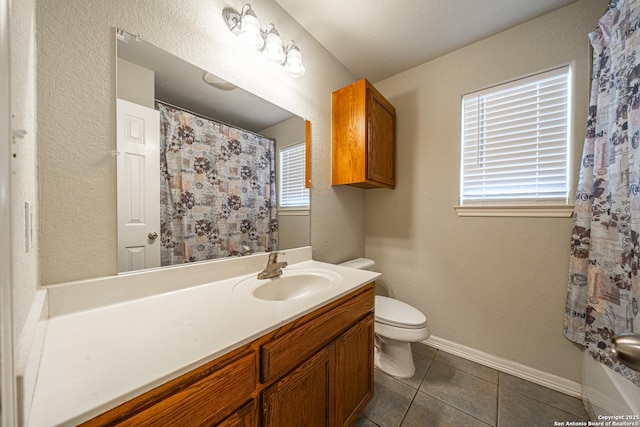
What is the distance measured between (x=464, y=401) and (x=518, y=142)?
5.42 feet

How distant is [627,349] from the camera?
0.40 m

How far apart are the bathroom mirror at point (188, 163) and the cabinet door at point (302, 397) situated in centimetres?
63

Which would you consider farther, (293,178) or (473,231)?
(473,231)

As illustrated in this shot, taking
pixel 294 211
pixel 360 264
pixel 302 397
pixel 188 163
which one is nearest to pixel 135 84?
pixel 188 163

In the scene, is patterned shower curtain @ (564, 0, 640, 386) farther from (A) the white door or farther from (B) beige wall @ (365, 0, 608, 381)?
Answer: (A) the white door

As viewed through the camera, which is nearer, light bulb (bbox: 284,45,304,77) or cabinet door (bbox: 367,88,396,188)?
light bulb (bbox: 284,45,304,77)

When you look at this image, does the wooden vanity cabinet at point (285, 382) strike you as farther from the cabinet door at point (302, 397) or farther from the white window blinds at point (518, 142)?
the white window blinds at point (518, 142)

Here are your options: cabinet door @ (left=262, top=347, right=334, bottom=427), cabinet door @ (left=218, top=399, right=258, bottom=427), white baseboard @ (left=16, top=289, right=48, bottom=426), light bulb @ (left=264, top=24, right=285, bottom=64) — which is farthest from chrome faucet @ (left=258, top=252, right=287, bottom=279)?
light bulb @ (left=264, top=24, right=285, bottom=64)

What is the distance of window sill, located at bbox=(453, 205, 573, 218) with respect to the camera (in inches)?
54.1

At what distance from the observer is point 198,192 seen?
40.7 inches

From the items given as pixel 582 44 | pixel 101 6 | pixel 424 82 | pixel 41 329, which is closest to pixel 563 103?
pixel 582 44

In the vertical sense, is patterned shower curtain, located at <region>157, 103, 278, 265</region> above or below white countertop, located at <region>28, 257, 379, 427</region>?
above

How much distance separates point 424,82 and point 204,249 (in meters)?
2.03

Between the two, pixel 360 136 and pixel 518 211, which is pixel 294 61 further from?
pixel 518 211
